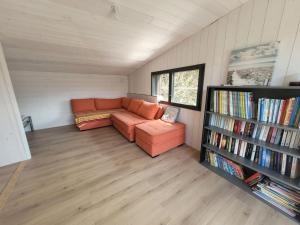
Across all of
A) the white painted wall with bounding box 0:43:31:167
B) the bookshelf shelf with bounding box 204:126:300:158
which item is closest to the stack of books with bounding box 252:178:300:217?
the bookshelf shelf with bounding box 204:126:300:158

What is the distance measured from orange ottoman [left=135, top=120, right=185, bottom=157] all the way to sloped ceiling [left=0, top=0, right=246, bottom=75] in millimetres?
1700

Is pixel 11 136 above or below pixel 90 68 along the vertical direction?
below

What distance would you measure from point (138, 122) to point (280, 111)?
2255 millimetres

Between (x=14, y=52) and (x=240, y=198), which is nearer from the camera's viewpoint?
(x=240, y=198)

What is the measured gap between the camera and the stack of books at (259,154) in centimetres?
133

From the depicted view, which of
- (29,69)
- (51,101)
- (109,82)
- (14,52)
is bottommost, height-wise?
(51,101)

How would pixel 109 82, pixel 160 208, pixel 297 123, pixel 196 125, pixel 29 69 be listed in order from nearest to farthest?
pixel 297 123 → pixel 160 208 → pixel 196 125 → pixel 29 69 → pixel 109 82

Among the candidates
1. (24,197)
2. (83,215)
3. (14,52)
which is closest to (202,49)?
(83,215)

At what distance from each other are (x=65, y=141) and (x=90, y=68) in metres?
2.09

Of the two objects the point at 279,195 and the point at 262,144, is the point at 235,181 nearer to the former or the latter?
the point at 279,195

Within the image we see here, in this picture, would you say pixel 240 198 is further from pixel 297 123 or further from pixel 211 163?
pixel 297 123

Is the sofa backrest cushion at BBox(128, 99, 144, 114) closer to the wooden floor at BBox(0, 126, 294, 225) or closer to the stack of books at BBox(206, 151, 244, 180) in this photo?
the wooden floor at BBox(0, 126, 294, 225)

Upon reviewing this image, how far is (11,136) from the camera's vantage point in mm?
2066

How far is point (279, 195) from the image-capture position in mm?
1396
